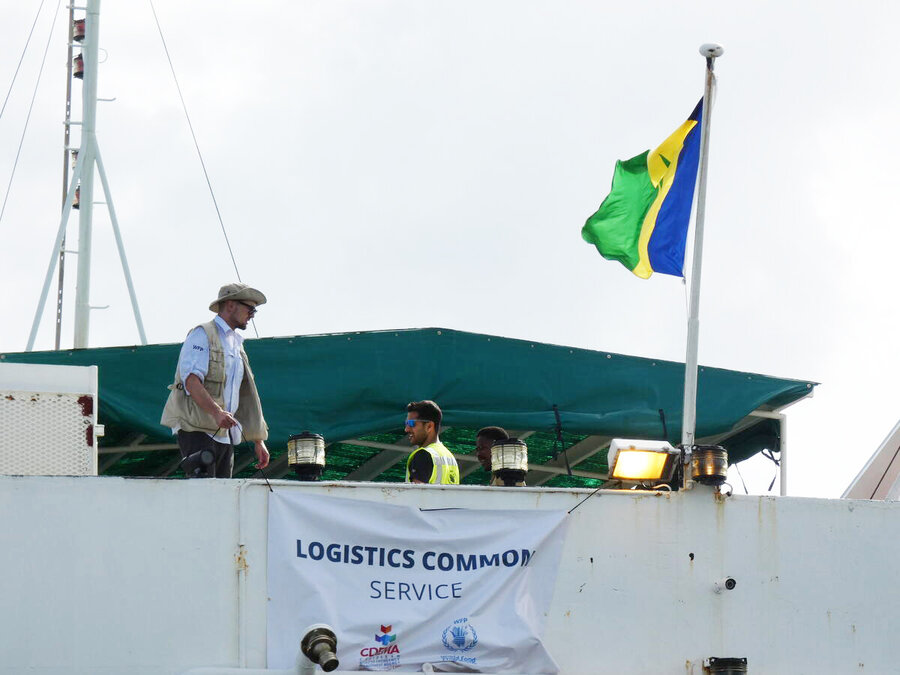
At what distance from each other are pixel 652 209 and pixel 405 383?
6.89 feet

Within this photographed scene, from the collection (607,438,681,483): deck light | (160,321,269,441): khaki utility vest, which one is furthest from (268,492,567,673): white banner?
(160,321,269,441): khaki utility vest

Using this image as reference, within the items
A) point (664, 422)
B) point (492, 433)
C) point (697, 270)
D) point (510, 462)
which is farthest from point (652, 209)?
point (664, 422)

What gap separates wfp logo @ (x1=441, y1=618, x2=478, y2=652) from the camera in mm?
7180

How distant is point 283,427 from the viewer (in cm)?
967

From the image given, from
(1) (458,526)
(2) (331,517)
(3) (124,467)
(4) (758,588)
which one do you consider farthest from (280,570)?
(3) (124,467)

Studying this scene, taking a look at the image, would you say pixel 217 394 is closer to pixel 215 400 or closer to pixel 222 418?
pixel 215 400

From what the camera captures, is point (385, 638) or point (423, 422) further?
point (423, 422)

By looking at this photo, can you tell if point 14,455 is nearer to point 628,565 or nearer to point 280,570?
point 280,570

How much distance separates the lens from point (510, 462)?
7.93 metres

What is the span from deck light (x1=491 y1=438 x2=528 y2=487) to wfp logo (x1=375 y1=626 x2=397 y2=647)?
3.93 feet

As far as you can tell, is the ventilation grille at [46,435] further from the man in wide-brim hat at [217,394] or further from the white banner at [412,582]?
the white banner at [412,582]

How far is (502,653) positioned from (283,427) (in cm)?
296

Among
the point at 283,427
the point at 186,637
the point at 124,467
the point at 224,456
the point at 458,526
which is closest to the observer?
the point at 186,637

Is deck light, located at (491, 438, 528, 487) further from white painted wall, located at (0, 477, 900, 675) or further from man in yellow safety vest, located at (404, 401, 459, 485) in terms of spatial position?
white painted wall, located at (0, 477, 900, 675)
